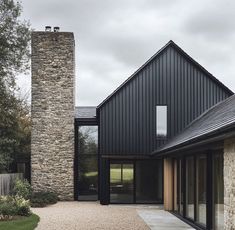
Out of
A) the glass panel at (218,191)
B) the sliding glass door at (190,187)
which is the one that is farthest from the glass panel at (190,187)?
the glass panel at (218,191)

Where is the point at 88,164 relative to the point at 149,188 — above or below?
above

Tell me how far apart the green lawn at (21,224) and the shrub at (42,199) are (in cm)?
666

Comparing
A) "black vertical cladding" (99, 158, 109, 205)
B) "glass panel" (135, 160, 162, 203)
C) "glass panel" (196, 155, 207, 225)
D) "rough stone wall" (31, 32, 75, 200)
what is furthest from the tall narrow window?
"glass panel" (196, 155, 207, 225)

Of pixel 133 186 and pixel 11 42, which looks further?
pixel 133 186

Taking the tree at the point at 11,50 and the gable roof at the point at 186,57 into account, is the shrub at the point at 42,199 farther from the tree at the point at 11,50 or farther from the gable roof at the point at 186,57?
the gable roof at the point at 186,57

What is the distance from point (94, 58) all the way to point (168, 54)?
6.83 meters

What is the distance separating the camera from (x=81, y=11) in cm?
1791

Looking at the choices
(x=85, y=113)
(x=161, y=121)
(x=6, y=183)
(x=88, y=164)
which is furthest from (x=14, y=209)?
(x=85, y=113)

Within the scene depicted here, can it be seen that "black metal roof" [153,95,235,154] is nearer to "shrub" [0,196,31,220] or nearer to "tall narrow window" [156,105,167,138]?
"shrub" [0,196,31,220]

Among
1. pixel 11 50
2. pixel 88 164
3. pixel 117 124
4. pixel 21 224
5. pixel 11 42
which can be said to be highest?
pixel 11 42

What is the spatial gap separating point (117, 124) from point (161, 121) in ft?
7.64

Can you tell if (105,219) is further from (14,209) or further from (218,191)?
(218,191)

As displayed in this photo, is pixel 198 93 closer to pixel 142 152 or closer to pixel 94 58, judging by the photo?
pixel 142 152

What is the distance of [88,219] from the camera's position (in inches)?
741
